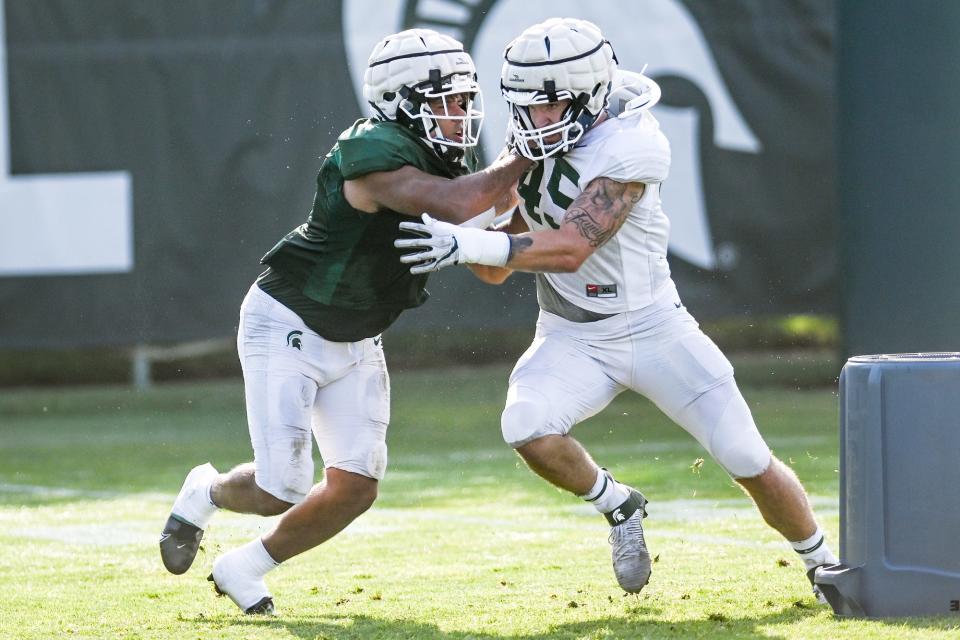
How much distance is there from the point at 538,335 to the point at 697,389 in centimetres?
58

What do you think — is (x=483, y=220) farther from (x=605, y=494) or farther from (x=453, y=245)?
(x=605, y=494)

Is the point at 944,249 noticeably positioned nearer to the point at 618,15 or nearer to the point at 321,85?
the point at 618,15

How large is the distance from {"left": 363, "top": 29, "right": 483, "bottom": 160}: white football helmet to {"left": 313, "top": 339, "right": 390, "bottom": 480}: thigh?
72 cm

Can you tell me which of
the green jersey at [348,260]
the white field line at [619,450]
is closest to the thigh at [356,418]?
the green jersey at [348,260]

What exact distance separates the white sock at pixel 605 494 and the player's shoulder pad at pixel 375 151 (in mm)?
1141

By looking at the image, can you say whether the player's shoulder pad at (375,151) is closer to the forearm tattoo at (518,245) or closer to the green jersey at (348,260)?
the green jersey at (348,260)

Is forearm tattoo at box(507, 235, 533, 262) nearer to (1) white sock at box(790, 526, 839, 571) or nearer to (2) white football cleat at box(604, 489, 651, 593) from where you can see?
(2) white football cleat at box(604, 489, 651, 593)

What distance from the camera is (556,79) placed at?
4.21 meters

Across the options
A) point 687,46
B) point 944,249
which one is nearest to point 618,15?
point 687,46

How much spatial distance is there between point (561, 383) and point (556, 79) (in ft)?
3.05

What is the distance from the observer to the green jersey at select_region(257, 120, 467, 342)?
440 centimetres

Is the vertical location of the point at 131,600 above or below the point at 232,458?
above

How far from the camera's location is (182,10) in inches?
365

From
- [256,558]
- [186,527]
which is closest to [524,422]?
[256,558]
